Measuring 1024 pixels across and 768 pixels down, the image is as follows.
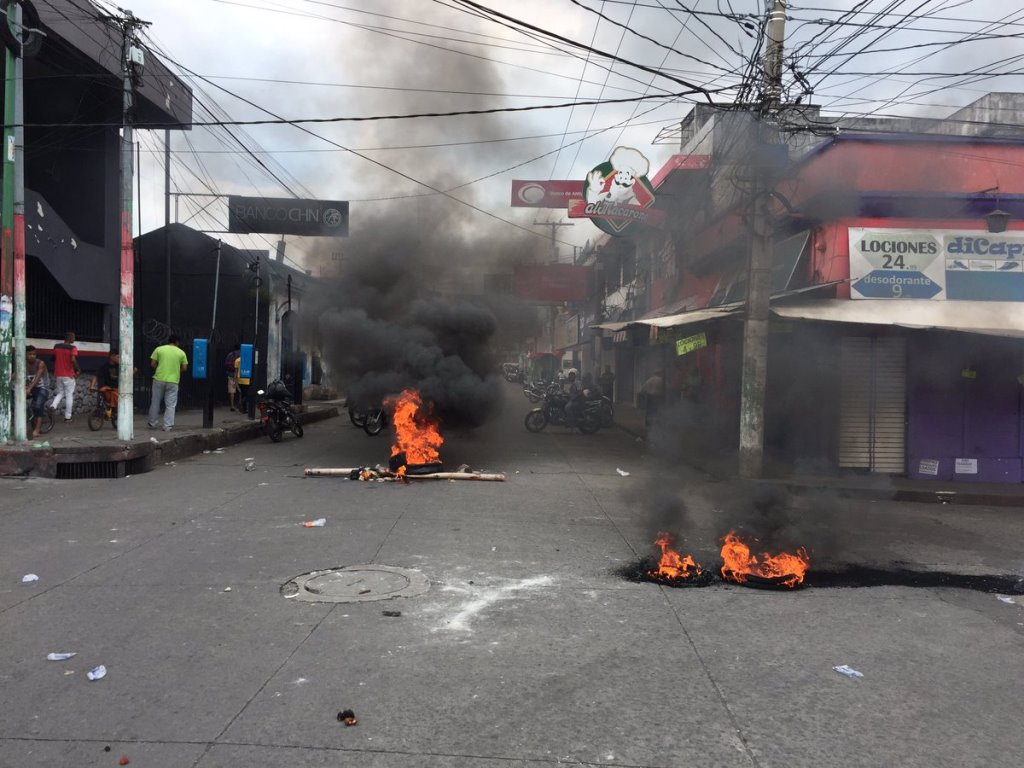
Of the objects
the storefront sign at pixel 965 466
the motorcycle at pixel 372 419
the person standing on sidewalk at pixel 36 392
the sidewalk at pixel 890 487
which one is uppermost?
the person standing on sidewalk at pixel 36 392

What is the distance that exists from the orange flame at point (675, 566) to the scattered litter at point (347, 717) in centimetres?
295

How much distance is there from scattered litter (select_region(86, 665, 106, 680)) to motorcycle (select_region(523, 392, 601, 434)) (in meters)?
14.0

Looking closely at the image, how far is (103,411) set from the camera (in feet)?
42.9

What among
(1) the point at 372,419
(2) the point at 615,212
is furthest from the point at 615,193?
(1) the point at 372,419

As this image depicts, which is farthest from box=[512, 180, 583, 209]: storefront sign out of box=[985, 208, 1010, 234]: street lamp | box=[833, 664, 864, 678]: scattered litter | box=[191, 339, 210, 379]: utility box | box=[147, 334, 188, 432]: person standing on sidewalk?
box=[833, 664, 864, 678]: scattered litter

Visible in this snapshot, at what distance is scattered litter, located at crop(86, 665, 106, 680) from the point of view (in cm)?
351

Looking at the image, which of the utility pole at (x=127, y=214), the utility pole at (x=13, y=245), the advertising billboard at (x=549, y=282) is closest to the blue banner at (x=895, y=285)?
the advertising billboard at (x=549, y=282)

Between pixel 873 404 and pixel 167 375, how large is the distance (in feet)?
38.4

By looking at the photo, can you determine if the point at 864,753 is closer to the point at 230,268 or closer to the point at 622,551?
the point at 622,551

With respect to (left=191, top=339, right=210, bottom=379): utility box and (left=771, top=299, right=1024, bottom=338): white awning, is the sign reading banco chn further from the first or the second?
(left=771, top=299, right=1024, bottom=338): white awning

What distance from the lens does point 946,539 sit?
7379 mm

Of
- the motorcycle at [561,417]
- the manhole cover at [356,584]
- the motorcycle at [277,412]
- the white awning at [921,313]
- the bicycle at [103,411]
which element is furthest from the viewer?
the motorcycle at [561,417]

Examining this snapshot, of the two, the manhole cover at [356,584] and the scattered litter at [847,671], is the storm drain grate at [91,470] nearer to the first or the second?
the manhole cover at [356,584]

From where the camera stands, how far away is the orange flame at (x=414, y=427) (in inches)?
416
